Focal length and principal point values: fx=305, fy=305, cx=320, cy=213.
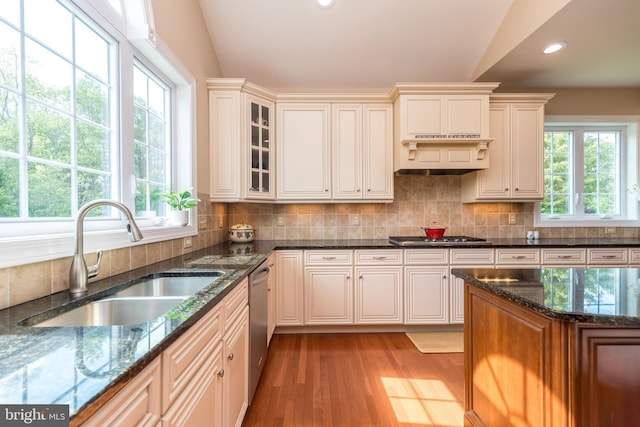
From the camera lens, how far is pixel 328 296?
3010 millimetres

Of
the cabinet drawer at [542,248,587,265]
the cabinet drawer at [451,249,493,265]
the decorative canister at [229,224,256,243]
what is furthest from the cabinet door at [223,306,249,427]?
the cabinet drawer at [542,248,587,265]

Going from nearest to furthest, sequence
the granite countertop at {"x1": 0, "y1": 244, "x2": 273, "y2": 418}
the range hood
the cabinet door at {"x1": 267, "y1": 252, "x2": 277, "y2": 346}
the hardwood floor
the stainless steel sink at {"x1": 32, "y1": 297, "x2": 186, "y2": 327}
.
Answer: the granite countertop at {"x1": 0, "y1": 244, "x2": 273, "y2": 418} → the stainless steel sink at {"x1": 32, "y1": 297, "x2": 186, "y2": 327} → the hardwood floor → the cabinet door at {"x1": 267, "y1": 252, "x2": 277, "y2": 346} → the range hood

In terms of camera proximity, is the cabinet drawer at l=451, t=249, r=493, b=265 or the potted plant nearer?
the potted plant

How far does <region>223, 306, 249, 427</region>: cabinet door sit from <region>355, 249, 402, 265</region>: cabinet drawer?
148 cm

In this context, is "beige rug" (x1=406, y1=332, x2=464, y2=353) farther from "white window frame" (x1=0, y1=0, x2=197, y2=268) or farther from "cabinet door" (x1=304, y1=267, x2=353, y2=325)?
"white window frame" (x1=0, y1=0, x2=197, y2=268)

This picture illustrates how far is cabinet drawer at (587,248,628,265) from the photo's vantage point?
299 cm

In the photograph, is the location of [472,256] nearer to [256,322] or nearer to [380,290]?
[380,290]

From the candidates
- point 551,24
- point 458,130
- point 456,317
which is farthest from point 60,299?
point 551,24

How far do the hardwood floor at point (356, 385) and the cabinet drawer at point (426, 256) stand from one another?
0.77 m

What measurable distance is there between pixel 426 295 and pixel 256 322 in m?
1.81

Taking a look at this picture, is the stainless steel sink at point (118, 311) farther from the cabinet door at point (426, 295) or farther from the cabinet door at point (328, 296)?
the cabinet door at point (426, 295)

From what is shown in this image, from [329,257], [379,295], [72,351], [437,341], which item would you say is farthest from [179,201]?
[437,341]

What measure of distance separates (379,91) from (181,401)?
138 inches

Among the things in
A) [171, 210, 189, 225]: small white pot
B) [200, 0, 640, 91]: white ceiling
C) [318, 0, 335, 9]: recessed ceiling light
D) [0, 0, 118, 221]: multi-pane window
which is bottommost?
[171, 210, 189, 225]: small white pot
